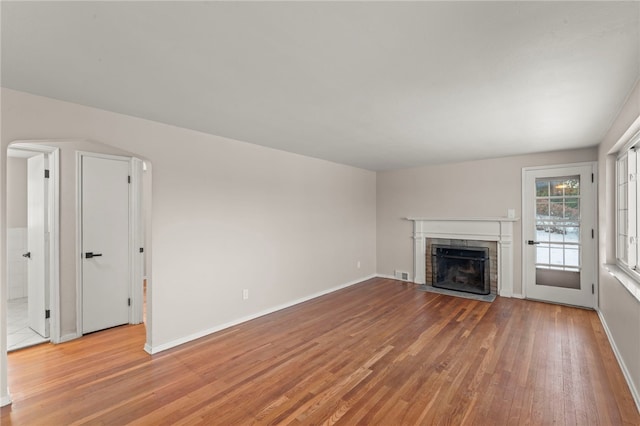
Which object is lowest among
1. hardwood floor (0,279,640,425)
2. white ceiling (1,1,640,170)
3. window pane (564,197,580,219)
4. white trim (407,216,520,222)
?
hardwood floor (0,279,640,425)

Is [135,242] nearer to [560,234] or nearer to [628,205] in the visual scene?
[628,205]

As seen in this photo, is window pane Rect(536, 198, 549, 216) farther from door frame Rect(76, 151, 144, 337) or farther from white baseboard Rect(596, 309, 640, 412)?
door frame Rect(76, 151, 144, 337)

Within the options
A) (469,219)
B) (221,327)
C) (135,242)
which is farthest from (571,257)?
(135,242)

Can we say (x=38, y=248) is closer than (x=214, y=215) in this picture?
Yes

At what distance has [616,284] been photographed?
2996mm

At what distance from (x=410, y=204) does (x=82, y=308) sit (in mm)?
5504

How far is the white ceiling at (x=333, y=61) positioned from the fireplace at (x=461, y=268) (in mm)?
2702

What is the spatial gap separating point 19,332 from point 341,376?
385 centimetres

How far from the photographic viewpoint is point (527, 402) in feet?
7.41

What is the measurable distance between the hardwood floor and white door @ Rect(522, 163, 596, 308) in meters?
A: 0.67

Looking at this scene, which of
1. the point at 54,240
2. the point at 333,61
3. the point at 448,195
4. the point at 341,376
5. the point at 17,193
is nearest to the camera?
the point at 333,61

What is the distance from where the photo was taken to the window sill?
7.64ft

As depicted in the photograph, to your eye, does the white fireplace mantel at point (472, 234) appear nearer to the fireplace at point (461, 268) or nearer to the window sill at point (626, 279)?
the fireplace at point (461, 268)

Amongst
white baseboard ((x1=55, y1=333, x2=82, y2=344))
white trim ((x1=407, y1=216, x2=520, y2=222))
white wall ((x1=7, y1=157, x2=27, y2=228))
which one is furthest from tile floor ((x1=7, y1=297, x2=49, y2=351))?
white trim ((x1=407, y1=216, x2=520, y2=222))
